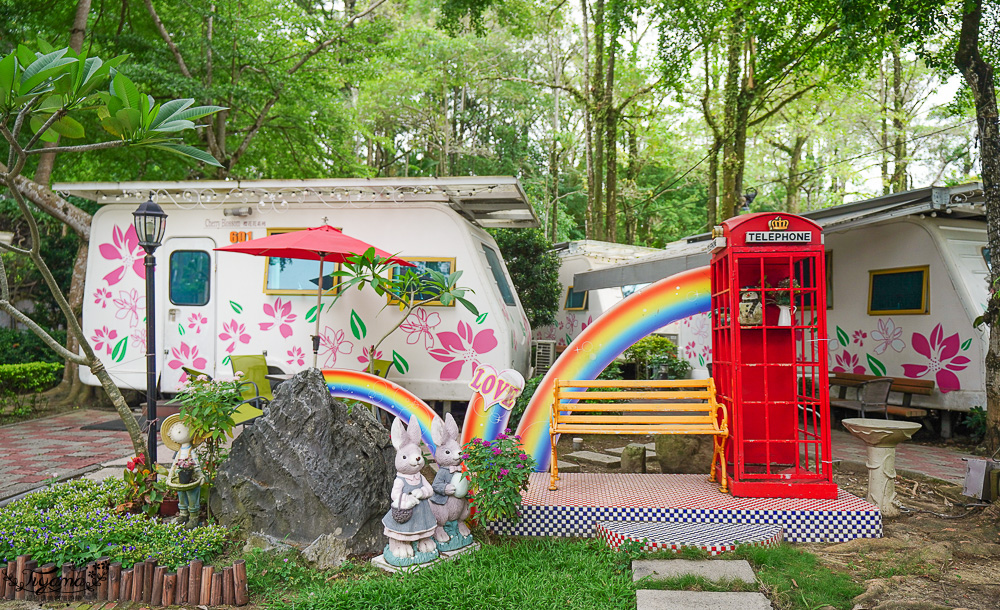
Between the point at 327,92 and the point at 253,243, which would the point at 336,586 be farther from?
the point at 327,92

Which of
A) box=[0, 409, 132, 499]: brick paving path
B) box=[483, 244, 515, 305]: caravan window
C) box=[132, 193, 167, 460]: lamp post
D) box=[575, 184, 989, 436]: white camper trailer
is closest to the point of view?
box=[132, 193, 167, 460]: lamp post

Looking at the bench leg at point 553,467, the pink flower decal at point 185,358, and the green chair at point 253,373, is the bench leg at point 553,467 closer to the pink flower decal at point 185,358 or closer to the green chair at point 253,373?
the green chair at point 253,373

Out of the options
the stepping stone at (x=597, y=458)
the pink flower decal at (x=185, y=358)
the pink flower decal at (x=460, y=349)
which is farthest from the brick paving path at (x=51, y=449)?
the stepping stone at (x=597, y=458)

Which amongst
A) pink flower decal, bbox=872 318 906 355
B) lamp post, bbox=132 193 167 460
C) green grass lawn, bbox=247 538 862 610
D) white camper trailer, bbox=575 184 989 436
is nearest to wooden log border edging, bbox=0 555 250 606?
green grass lawn, bbox=247 538 862 610

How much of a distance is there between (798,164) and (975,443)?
17210 mm

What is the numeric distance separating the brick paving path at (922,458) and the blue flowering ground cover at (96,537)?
6.31 metres

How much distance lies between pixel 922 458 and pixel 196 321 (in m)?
8.63

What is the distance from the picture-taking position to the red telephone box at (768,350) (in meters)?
5.00

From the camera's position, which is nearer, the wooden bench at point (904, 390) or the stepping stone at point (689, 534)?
the stepping stone at point (689, 534)

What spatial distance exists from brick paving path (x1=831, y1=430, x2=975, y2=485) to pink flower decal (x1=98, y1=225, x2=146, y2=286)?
8.65 metres

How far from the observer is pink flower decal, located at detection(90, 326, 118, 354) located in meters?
8.52

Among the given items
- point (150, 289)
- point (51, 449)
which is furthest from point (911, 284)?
point (51, 449)

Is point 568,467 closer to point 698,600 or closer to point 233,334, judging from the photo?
point 698,600

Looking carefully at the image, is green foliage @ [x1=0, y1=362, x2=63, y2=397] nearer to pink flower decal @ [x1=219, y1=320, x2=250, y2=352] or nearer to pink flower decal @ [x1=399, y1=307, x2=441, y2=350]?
pink flower decal @ [x1=219, y1=320, x2=250, y2=352]
